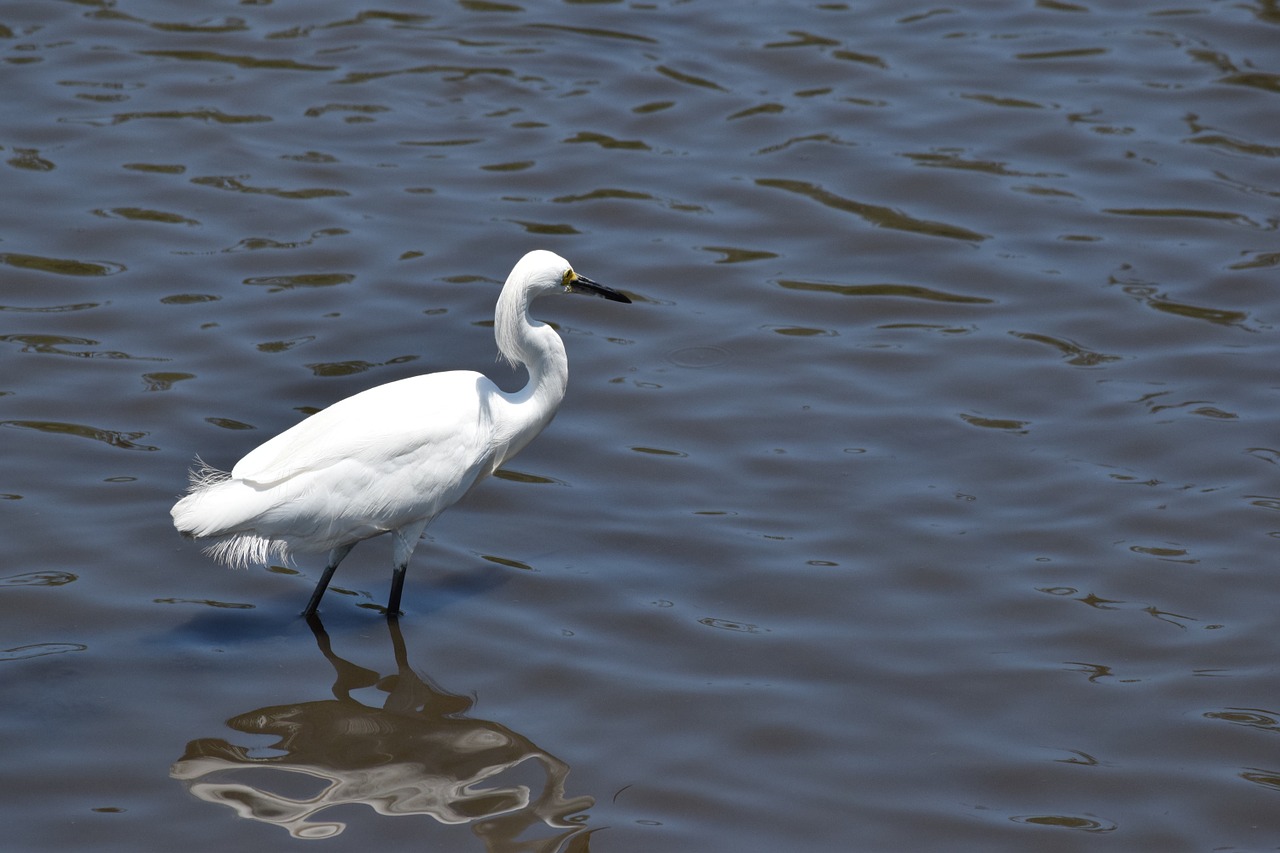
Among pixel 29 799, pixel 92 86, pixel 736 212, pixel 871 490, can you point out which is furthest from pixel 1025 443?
pixel 92 86

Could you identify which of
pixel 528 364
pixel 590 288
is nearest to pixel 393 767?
pixel 528 364

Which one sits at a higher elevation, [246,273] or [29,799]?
[246,273]

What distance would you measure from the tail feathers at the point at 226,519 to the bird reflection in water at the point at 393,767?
710mm

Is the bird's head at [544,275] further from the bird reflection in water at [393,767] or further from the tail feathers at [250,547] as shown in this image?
the bird reflection in water at [393,767]

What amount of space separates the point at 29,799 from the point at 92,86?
8.03 metres

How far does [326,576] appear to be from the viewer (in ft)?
23.1

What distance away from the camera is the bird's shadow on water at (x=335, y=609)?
23.0ft

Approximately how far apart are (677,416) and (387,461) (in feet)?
8.26

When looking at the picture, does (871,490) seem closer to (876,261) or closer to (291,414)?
(876,261)

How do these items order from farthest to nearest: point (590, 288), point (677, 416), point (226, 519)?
point (677, 416) → point (590, 288) → point (226, 519)

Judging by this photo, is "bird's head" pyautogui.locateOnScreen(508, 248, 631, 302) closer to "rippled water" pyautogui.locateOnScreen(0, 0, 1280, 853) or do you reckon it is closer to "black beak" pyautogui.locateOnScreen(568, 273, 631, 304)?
"black beak" pyautogui.locateOnScreen(568, 273, 631, 304)

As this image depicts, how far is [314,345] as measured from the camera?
9.35m

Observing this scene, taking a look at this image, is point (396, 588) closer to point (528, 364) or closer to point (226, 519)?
point (226, 519)

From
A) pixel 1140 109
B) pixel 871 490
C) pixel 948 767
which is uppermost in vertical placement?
pixel 1140 109
